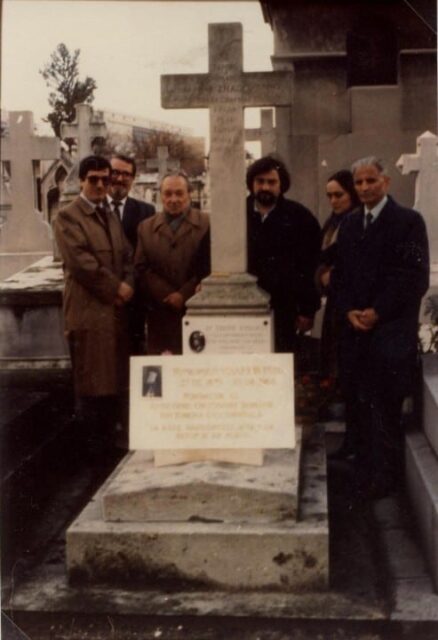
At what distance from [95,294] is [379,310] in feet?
5.40

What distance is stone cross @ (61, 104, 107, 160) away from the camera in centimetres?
784

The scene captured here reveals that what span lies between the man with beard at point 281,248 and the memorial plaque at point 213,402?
1.41 m

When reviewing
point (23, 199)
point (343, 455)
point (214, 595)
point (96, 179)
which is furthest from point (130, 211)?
point (214, 595)

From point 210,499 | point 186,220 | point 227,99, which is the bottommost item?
point 210,499

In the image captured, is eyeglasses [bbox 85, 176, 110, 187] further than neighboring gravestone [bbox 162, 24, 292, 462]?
Yes

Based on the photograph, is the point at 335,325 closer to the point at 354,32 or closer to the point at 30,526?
the point at 30,526

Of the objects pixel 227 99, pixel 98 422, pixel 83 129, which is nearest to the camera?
pixel 227 99

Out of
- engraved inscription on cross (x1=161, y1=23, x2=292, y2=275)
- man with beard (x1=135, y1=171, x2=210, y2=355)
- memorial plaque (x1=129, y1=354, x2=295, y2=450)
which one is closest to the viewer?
memorial plaque (x1=129, y1=354, x2=295, y2=450)

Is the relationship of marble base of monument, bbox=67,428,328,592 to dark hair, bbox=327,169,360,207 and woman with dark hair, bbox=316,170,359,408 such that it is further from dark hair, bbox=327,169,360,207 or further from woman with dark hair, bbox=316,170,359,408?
dark hair, bbox=327,169,360,207

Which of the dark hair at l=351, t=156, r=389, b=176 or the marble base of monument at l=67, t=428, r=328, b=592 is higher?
the dark hair at l=351, t=156, r=389, b=176

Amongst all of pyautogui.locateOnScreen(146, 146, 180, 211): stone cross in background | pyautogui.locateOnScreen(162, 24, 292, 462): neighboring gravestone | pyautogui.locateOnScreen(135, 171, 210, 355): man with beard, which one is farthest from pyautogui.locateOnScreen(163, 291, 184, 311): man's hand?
pyautogui.locateOnScreen(146, 146, 180, 211): stone cross in background

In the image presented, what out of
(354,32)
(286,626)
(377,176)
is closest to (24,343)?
(377,176)

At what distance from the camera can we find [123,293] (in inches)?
213

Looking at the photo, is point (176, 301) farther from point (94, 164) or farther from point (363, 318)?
point (363, 318)
